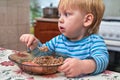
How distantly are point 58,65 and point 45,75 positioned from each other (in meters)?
0.06

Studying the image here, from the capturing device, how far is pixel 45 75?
637 mm

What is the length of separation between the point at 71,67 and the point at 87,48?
185 mm

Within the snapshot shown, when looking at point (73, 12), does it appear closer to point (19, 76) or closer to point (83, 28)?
point (83, 28)

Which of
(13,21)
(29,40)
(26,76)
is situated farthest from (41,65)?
(13,21)

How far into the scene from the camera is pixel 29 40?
78cm

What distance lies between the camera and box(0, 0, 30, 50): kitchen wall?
1.88 meters

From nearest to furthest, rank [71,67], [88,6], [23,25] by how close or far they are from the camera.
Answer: [71,67]
[88,6]
[23,25]

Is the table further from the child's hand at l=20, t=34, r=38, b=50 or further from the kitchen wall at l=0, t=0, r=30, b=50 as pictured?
the kitchen wall at l=0, t=0, r=30, b=50

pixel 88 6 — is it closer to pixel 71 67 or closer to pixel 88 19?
pixel 88 19

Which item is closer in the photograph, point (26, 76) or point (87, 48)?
point (26, 76)

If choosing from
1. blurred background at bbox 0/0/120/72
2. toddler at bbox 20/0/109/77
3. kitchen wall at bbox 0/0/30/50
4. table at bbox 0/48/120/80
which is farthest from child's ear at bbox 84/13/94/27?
kitchen wall at bbox 0/0/30/50

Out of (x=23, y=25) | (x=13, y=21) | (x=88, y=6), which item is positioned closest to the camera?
(x=88, y=6)

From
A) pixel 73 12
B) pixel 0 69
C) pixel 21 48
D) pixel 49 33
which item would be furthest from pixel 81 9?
pixel 49 33

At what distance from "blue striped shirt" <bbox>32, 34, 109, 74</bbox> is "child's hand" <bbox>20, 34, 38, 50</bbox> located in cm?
8
